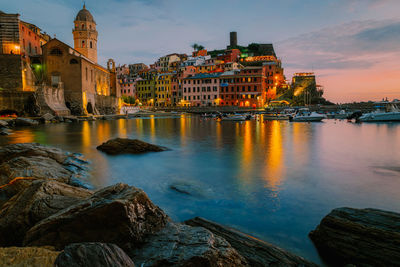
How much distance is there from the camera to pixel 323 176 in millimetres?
9836

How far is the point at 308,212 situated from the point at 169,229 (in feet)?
13.0

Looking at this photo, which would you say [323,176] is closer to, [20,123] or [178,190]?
[178,190]

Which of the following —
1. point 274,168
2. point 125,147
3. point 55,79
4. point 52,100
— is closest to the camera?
point 274,168

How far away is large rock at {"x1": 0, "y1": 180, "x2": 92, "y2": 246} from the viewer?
3.62m

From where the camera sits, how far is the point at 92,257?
7.03ft

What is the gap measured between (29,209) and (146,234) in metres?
1.88

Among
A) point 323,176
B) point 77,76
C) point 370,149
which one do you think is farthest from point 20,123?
point 370,149

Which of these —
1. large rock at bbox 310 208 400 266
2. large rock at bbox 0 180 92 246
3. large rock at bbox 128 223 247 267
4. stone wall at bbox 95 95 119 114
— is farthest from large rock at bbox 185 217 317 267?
stone wall at bbox 95 95 119 114

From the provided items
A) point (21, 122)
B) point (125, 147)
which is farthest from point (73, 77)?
point (125, 147)

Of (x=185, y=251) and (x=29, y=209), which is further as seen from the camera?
(x=29, y=209)

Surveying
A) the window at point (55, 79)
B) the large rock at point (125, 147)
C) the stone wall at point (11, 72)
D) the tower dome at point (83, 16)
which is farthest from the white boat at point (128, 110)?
the large rock at point (125, 147)

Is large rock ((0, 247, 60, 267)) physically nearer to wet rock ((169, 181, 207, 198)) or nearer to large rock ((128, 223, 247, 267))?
large rock ((128, 223, 247, 267))

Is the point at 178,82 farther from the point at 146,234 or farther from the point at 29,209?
the point at 146,234

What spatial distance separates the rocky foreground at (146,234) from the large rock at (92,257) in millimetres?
11
